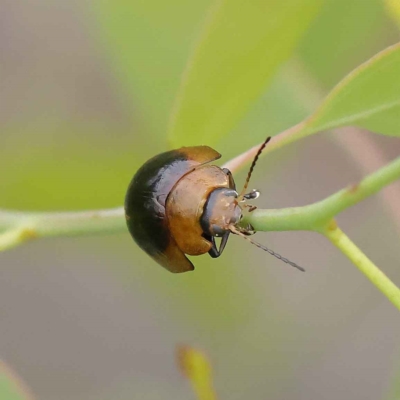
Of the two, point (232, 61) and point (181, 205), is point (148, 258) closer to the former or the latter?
point (181, 205)

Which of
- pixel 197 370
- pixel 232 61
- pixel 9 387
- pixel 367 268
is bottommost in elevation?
pixel 367 268

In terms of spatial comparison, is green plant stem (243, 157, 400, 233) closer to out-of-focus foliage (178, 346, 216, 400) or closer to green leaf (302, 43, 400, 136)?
green leaf (302, 43, 400, 136)

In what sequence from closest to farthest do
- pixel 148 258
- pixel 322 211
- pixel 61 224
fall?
pixel 322 211, pixel 61 224, pixel 148 258

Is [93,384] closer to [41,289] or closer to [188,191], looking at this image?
[41,289]

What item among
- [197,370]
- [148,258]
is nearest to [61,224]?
[197,370]

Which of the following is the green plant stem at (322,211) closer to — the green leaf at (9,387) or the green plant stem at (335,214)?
the green plant stem at (335,214)

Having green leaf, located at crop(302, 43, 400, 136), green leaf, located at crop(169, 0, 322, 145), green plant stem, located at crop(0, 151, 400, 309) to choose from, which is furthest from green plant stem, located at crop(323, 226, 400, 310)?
green leaf, located at crop(169, 0, 322, 145)

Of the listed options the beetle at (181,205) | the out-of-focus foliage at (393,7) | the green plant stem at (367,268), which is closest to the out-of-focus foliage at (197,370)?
the beetle at (181,205)
